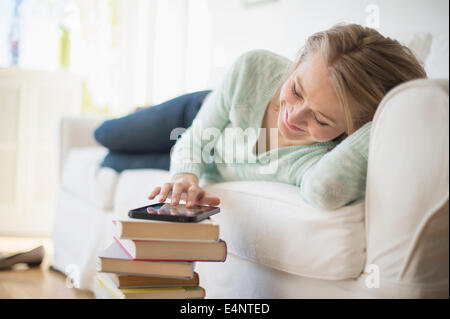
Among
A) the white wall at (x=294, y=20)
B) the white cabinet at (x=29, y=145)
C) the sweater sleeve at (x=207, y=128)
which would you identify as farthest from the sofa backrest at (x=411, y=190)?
the white cabinet at (x=29, y=145)

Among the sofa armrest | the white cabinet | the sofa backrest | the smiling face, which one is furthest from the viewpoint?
the white cabinet

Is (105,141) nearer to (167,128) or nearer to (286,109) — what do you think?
(167,128)

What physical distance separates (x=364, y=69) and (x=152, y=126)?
3.12 ft

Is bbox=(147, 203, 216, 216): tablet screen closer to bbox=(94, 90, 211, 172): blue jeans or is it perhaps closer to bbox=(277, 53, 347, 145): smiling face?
bbox=(277, 53, 347, 145): smiling face

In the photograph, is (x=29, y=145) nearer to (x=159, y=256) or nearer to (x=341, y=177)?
(x=159, y=256)

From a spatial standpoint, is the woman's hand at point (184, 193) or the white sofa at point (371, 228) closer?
the white sofa at point (371, 228)

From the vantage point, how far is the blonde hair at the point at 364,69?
79cm

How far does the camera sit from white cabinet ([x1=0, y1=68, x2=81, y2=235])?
8.77ft

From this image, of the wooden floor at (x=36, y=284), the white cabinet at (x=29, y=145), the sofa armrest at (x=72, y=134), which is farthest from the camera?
the white cabinet at (x=29, y=145)

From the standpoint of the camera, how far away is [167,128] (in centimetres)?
159

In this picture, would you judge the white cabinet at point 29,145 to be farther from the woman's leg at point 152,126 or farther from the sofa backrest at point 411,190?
the sofa backrest at point 411,190

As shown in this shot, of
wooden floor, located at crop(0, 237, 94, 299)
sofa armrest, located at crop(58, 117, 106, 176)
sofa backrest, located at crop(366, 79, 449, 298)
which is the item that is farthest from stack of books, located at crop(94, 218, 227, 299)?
sofa armrest, located at crop(58, 117, 106, 176)

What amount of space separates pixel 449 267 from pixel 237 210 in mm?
390
